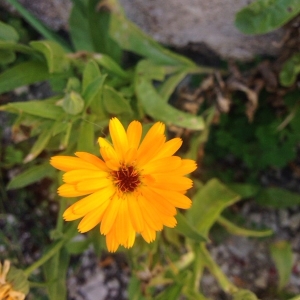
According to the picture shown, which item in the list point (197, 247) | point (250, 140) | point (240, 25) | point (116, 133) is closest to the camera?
point (116, 133)

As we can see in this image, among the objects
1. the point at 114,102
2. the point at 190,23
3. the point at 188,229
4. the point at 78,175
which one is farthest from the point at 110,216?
the point at 190,23

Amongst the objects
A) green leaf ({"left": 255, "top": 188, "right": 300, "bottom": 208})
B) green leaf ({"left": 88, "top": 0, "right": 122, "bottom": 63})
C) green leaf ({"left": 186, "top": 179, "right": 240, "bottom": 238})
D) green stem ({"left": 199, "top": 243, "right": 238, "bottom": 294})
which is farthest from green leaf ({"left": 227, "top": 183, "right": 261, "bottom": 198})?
green leaf ({"left": 88, "top": 0, "right": 122, "bottom": 63})

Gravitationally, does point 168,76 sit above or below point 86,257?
above

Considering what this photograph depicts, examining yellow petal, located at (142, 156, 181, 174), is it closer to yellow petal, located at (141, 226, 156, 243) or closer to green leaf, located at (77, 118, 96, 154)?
yellow petal, located at (141, 226, 156, 243)

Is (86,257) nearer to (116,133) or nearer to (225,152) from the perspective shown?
(225,152)

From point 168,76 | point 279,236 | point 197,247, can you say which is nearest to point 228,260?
point 279,236

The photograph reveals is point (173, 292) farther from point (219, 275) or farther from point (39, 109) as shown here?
point (39, 109)

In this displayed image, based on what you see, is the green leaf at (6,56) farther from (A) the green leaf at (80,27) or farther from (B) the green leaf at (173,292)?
(B) the green leaf at (173,292)
